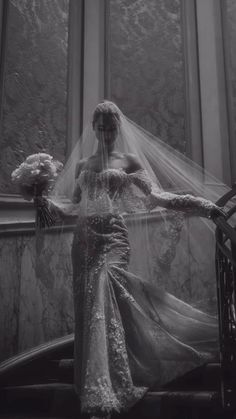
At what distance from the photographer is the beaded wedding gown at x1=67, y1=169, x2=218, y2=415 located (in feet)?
9.89

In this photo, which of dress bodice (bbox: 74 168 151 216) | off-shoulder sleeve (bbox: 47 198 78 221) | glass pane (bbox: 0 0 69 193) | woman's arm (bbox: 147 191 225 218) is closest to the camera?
woman's arm (bbox: 147 191 225 218)

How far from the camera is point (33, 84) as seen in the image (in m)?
5.57

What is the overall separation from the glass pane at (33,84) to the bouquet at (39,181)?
1.42 metres

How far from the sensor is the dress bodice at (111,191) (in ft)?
11.8

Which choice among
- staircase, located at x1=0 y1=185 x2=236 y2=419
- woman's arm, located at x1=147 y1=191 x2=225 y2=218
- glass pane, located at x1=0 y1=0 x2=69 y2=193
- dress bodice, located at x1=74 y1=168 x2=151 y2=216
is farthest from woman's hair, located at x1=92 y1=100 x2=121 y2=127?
glass pane, located at x1=0 y1=0 x2=69 y2=193

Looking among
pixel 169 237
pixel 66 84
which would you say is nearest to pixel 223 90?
pixel 66 84

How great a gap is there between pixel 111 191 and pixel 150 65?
110 inches

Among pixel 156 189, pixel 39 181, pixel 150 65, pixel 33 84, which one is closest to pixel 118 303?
pixel 156 189

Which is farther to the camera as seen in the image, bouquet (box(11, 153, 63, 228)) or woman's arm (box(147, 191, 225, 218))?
bouquet (box(11, 153, 63, 228))

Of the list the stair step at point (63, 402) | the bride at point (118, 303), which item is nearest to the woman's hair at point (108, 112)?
the bride at point (118, 303)

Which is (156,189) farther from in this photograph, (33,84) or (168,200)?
(33,84)

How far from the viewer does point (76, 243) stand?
11.7 feet

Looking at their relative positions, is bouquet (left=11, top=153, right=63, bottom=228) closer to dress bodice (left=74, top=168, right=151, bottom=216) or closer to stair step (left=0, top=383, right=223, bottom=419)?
dress bodice (left=74, top=168, right=151, bottom=216)

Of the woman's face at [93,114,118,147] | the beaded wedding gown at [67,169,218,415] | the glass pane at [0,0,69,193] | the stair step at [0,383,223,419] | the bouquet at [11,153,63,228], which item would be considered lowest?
the stair step at [0,383,223,419]
